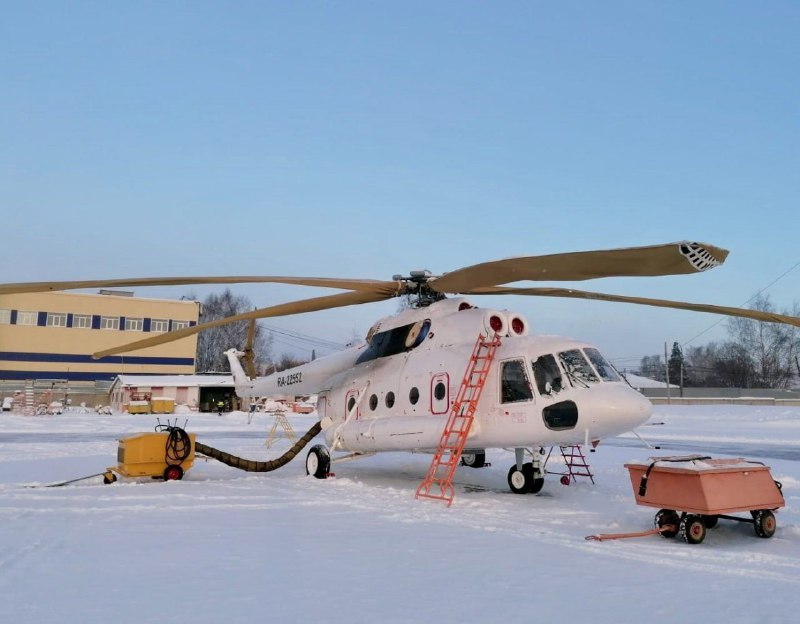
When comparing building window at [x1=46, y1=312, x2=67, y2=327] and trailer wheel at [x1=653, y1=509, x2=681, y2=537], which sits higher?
building window at [x1=46, y1=312, x2=67, y2=327]

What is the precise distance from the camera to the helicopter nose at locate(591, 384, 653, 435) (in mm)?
9289

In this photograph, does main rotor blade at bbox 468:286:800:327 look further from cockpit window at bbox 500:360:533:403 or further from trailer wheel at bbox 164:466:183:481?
trailer wheel at bbox 164:466:183:481

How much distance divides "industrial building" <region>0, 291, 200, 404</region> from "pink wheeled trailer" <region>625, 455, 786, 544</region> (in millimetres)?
60993

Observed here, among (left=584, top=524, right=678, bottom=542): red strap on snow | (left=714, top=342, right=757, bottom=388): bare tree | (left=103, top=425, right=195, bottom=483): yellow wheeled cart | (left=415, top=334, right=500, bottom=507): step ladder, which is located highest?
(left=714, top=342, right=757, bottom=388): bare tree

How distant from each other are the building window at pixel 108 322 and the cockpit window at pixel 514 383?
60.5m

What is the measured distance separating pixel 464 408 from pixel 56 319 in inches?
2442

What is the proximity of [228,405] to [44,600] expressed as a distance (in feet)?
169

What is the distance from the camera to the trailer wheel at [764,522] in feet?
25.5

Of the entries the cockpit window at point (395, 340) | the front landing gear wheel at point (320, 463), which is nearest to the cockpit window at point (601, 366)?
the cockpit window at point (395, 340)

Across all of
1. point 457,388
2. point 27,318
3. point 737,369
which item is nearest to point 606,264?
point 457,388

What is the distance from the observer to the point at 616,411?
9266 mm

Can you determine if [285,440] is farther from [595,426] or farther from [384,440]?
[595,426]

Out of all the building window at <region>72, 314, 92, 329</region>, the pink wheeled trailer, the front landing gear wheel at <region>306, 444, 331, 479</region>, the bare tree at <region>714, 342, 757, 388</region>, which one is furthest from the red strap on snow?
the bare tree at <region>714, 342, 757, 388</region>

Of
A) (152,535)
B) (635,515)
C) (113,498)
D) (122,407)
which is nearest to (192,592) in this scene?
(152,535)
